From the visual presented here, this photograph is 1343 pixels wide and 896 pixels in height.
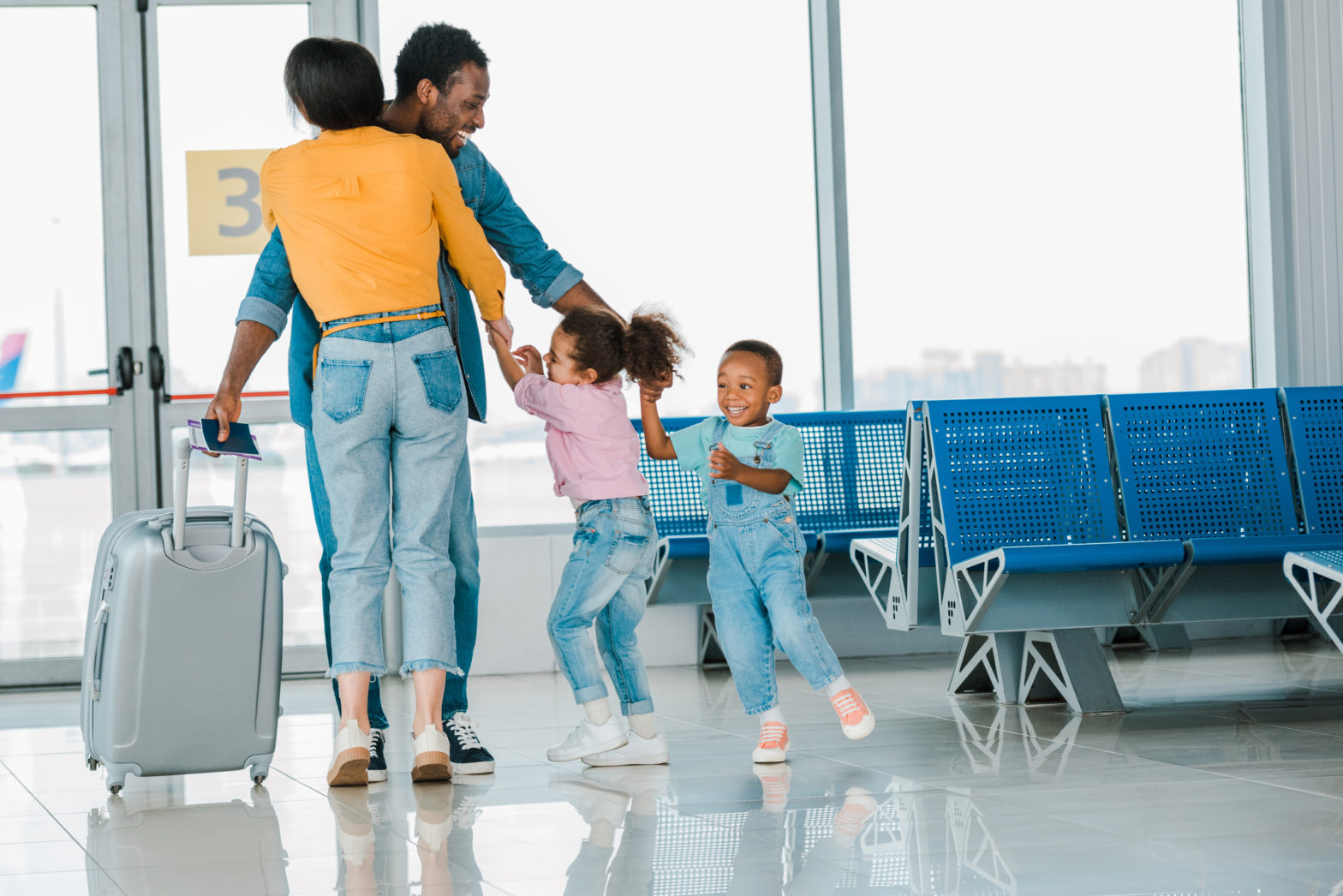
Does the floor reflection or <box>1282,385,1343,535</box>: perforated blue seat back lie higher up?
<box>1282,385,1343,535</box>: perforated blue seat back

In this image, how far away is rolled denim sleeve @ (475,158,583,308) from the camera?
3.97 metres

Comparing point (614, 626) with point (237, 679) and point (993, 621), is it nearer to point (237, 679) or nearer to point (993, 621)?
point (237, 679)

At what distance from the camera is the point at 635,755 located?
12.1 feet

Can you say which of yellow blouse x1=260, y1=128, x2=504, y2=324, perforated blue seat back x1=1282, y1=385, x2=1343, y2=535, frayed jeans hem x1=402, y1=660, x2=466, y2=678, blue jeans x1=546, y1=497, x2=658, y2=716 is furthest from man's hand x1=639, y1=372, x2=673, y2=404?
perforated blue seat back x1=1282, y1=385, x2=1343, y2=535

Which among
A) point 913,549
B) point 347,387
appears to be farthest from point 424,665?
point 913,549

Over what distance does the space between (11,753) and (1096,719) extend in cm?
321

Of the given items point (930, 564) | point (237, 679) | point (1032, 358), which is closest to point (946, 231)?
point (1032, 358)

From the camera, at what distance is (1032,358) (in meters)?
Answer: 7.33

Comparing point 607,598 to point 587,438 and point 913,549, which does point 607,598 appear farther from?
point 913,549

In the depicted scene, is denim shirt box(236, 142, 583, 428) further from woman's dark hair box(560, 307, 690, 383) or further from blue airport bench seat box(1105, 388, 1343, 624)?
blue airport bench seat box(1105, 388, 1343, 624)

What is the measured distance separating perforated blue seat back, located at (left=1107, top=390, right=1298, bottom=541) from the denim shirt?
1.95 meters

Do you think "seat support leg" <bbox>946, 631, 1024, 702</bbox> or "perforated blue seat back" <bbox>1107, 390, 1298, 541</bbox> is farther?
"seat support leg" <bbox>946, 631, 1024, 702</bbox>

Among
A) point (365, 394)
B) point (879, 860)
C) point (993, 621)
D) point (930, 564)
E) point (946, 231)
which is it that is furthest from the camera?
point (946, 231)

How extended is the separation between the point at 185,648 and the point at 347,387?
2.37 feet
